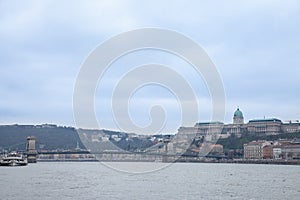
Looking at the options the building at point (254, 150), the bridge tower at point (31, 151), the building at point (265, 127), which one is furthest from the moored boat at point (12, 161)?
the building at point (265, 127)

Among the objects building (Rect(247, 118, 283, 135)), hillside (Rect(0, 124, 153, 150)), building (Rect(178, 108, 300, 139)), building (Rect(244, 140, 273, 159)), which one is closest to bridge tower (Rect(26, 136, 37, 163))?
hillside (Rect(0, 124, 153, 150))

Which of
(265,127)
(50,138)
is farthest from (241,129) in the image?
(50,138)

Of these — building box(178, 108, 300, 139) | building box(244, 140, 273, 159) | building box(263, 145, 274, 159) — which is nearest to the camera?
building box(263, 145, 274, 159)

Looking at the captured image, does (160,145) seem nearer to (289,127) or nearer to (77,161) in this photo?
(77,161)

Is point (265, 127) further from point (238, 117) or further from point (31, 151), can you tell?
point (31, 151)

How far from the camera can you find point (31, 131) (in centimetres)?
13475

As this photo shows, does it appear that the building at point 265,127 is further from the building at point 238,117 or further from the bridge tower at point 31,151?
the bridge tower at point 31,151

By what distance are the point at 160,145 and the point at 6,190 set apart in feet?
261

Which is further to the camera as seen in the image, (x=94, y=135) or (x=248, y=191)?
(x=94, y=135)

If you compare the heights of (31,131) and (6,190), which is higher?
(31,131)

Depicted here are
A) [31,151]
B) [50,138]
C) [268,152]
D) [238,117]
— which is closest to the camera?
[31,151]

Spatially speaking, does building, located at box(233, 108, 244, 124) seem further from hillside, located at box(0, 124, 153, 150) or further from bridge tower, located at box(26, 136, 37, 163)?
bridge tower, located at box(26, 136, 37, 163)

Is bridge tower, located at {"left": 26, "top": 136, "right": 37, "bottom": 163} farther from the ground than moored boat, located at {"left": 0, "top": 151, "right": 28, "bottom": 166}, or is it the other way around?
bridge tower, located at {"left": 26, "top": 136, "right": 37, "bottom": 163}

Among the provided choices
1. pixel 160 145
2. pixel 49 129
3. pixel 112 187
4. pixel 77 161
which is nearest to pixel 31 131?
pixel 49 129
